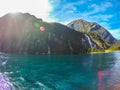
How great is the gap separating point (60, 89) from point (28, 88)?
7.78m

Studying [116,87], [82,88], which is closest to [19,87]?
[82,88]

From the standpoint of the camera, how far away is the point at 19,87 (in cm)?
4306

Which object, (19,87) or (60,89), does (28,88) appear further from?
(60,89)

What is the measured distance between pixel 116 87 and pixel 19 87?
23858 millimetres

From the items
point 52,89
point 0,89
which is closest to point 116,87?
point 52,89

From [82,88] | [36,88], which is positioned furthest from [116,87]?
[36,88]

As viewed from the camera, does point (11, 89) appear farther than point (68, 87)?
No

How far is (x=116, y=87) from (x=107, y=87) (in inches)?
90.6

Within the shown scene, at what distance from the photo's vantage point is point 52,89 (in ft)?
140

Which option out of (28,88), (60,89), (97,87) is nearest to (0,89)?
(28,88)

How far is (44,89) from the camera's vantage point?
140 feet

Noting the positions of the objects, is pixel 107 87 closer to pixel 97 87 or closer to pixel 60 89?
pixel 97 87

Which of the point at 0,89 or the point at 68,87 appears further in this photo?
the point at 68,87

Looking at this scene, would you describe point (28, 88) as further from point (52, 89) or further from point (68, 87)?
point (68, 87)
